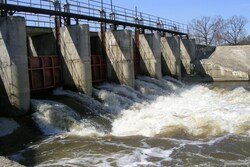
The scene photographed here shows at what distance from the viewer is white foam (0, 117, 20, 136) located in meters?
12.5

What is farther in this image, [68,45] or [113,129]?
[68,45]

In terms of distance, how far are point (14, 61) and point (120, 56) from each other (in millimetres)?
9835

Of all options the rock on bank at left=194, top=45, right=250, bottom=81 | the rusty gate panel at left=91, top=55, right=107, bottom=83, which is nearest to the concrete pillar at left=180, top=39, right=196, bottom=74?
the rock on bank at left=194, top=45, right=250, bottom=81

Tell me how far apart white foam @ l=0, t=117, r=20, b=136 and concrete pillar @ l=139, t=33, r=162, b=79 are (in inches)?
634

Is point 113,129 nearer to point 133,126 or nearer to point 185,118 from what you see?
point 133,126

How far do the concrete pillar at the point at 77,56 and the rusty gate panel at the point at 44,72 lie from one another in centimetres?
61

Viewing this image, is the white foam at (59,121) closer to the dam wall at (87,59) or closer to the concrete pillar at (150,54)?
the dam wall at (87,59)

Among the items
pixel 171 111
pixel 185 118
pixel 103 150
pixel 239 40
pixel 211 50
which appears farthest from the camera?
pixel 239 40

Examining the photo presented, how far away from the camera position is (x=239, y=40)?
239 feet

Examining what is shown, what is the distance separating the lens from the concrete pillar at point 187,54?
118 ft

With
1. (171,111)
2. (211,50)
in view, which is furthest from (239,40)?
(171,111)

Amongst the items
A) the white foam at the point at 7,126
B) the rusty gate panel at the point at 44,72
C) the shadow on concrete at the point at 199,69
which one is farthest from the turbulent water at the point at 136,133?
the shadow on concrete at the point at 199,69

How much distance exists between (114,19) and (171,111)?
30.3 ft

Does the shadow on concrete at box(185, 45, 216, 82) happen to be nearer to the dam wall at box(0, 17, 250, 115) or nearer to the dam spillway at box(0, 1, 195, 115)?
the dam wall at box(0, 17, 250, 115)
